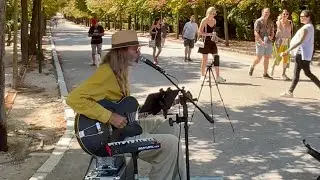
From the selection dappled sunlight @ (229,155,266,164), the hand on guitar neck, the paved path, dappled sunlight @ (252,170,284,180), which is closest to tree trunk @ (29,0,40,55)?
the paved path

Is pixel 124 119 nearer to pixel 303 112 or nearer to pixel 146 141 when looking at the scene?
pixel 146 141

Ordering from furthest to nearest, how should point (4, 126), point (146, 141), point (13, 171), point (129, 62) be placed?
point (4, 126) → point (13, 171) → point (129, 62) → point (146, 141)

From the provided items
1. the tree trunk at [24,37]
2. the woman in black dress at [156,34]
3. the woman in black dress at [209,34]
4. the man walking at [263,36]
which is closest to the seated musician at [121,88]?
the woman in black dress at [209,34]

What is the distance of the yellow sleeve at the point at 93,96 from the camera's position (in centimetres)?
418

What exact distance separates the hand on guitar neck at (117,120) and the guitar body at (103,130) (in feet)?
0.30

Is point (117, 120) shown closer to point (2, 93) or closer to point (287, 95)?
point (2, 93)

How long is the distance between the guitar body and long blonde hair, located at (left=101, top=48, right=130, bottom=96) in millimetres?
203

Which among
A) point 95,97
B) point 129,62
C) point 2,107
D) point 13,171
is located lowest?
point 13,171

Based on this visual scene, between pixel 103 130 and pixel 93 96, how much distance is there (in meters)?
0.31

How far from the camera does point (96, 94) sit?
14.1 feet

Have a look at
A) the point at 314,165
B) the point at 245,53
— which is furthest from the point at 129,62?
the point at 245,53

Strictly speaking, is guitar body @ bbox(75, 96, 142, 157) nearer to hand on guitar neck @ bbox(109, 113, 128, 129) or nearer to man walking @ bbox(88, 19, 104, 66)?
hand on guitar neck @ bbox(109, 113, 128, 129)

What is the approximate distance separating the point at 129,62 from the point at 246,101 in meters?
5.77

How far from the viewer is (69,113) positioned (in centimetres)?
865
